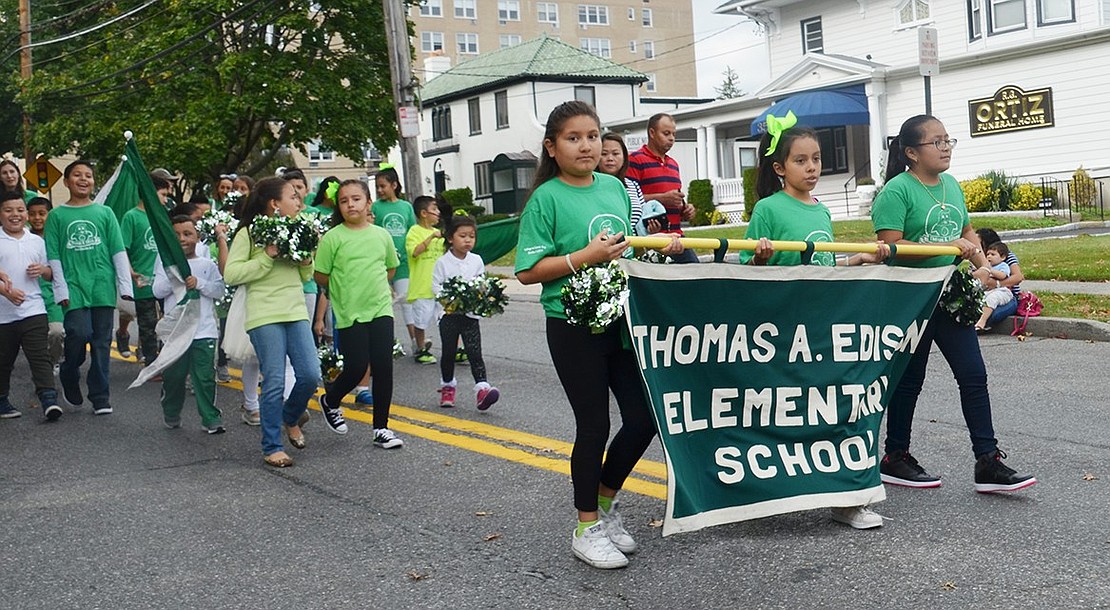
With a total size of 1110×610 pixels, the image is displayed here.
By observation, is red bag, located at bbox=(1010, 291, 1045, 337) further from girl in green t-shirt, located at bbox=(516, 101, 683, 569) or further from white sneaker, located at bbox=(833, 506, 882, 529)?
girl in green t-shirt, located at bbox=(516, 101, 683, 569)

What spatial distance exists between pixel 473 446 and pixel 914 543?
3249 mm

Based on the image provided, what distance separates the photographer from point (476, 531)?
5.53 meters

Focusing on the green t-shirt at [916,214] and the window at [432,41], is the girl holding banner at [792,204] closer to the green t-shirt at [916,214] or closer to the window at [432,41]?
the green t-shirt at [916,214]

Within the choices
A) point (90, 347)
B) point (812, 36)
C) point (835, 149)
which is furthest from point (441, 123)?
point (90, 347)

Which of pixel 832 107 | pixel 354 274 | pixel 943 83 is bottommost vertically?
pixel 354 274

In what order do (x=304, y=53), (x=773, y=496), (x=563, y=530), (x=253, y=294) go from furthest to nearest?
(x=304, y=53), (x=253, y=294), (x=563, y=530), (x=773, y=496)

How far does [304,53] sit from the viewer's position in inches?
1339

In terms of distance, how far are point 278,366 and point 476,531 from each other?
236 cm

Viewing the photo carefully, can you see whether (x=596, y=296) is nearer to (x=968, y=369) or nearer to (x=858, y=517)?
(x=858, y=517)

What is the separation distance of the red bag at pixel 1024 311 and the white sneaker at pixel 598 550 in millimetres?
8287

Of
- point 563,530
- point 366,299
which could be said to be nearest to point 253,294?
point 366,299

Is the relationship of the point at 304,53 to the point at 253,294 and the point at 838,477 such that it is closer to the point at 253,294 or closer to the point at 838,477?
the point at 253,294

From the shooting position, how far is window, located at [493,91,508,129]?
5406 centimetres

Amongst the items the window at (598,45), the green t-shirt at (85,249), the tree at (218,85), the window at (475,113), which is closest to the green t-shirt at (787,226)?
the green t-shirt at (85,249)
